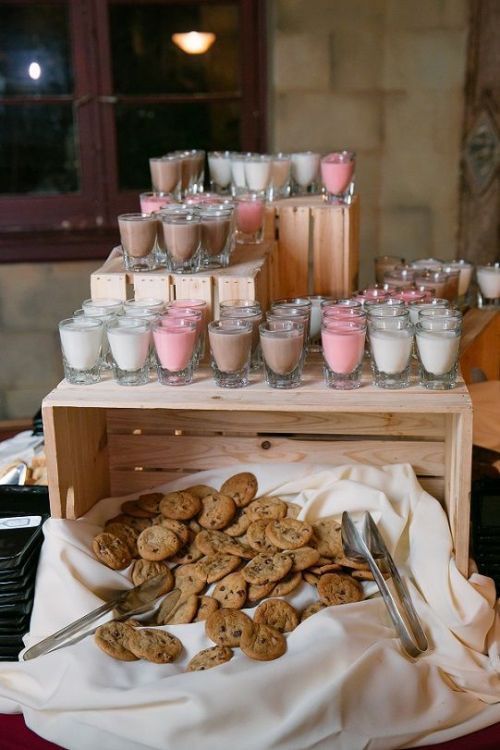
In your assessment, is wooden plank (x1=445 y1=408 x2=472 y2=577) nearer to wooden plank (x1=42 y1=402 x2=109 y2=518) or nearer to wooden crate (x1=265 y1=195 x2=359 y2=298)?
wooden crate (x1=265 y1=195 x2=359 y2=298)

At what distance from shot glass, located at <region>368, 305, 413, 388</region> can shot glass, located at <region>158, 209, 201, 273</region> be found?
0.40 meters

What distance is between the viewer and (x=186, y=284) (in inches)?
79.6

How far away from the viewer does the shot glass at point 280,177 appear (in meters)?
2.45

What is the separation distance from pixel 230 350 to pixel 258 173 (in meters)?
0.73

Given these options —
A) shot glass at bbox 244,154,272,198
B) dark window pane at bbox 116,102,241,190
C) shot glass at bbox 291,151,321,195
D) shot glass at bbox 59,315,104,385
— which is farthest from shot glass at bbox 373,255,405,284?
dark window pane at bbox 116,102,241,190

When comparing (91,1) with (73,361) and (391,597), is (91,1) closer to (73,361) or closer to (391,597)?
(73,361)

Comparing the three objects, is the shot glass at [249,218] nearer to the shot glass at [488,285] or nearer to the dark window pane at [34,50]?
the shot glass at [488,285]

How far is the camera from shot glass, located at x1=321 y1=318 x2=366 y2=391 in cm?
183

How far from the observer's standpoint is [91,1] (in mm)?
3869

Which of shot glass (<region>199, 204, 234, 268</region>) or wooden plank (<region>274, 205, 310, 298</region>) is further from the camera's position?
wooden plank (<region>274, 205, 310, 298</region>)

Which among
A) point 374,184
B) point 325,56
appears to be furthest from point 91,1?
point 374,184

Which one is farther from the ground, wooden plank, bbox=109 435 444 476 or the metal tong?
wooden plank, bbox=109 435 444 476

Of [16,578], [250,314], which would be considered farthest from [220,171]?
[16,578]

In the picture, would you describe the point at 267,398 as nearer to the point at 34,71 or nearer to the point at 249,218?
the point at 249,218
